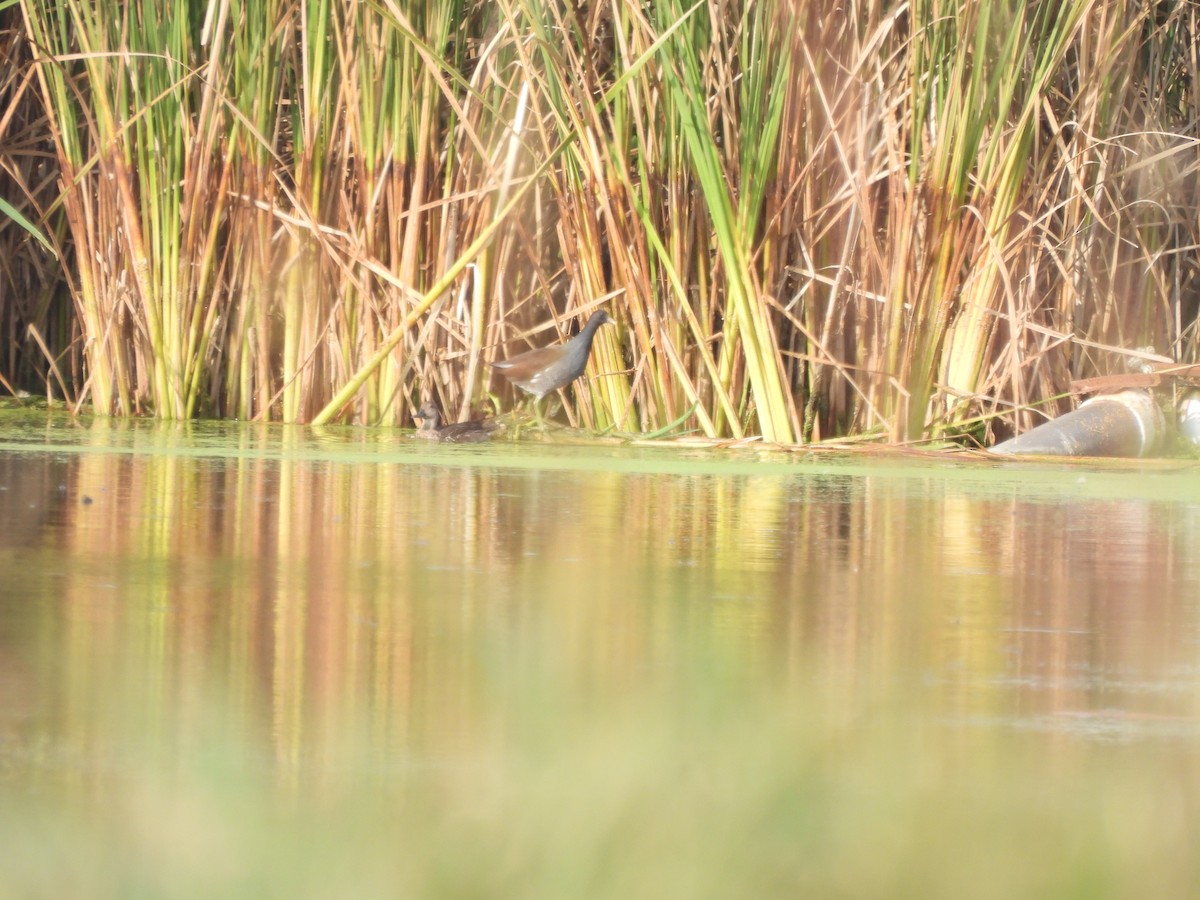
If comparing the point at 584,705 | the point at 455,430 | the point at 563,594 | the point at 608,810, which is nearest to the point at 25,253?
the point at 455,430

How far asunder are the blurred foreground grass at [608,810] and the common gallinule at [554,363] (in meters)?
2.45

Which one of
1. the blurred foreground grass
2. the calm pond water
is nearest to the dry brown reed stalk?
the calm pond water

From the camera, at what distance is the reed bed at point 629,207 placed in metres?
3.28

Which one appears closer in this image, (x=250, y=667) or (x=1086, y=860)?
(x=1086, y=860)

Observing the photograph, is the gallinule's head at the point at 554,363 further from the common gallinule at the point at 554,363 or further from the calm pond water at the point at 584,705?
the calm pond water at the point at 584,705

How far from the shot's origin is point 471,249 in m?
3.33

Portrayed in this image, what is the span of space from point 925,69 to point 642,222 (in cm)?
66

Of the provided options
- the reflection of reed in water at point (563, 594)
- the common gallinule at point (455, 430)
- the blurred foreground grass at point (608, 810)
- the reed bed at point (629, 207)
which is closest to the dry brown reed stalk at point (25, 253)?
the reed bed at point (629, 207)

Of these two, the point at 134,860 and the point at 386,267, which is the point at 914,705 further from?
the point at 386,267

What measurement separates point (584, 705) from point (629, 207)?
261cm

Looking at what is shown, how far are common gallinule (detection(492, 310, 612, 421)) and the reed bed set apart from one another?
0.12m

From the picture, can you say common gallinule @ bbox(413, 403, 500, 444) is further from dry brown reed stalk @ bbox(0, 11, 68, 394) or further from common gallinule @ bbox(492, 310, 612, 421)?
dry brown reed stalk @ bbox(0, 11, 68, 394)

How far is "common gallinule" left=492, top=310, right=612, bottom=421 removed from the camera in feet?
10.9

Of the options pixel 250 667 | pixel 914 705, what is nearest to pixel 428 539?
pixel 250 667
